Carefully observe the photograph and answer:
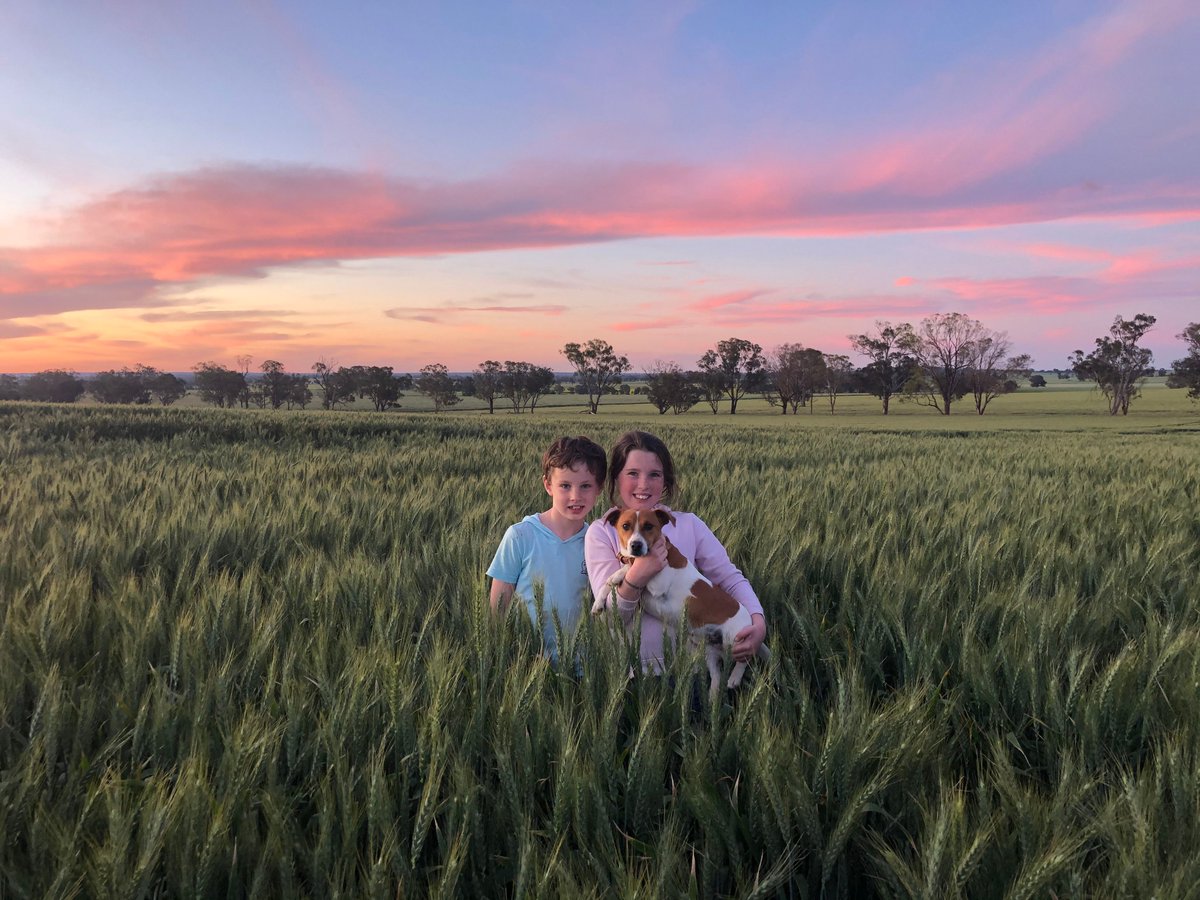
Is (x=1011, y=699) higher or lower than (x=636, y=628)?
lower

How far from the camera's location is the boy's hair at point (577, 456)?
9.20 ft

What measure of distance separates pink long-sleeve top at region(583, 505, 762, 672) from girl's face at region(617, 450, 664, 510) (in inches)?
6.3

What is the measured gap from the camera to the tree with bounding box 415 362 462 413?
104812mm

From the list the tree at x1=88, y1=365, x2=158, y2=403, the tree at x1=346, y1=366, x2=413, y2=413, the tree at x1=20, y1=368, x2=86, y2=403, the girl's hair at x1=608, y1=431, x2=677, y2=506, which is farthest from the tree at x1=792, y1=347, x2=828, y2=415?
the tree at x1=20, y1=368, x2=86, y2=403

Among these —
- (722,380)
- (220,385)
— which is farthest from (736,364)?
(220,385)

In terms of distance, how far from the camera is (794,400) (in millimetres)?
86250

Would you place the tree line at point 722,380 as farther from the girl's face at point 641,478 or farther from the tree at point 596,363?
the girl's face at point 641,478

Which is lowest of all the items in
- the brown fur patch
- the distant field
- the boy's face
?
the distant field

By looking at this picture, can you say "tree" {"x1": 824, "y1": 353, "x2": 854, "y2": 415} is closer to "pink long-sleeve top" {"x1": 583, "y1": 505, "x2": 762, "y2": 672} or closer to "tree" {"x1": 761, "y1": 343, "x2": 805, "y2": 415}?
"tree" {"x1": 761, "y1": 343, "x2": 805, "y2": 415}

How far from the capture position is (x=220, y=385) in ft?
345

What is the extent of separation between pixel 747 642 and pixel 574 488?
0.99 meters

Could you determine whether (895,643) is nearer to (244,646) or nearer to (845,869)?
(845,869)

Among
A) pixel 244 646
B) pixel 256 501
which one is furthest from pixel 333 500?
pixel 244 646

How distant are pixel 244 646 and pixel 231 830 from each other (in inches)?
38.5
